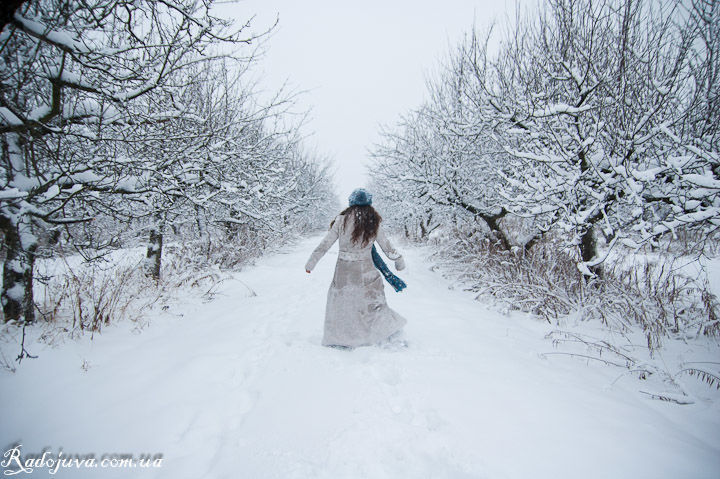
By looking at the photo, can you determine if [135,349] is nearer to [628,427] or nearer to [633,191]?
[628,427]

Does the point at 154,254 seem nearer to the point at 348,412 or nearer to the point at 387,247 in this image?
the point at 387,247

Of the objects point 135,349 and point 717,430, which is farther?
point 135,349

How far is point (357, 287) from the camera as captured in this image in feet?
10.8

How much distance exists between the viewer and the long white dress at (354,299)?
322cm

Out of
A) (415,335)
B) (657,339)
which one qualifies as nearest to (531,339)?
(657,339)

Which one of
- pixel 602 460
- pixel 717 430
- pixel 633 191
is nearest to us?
pixel 602 460

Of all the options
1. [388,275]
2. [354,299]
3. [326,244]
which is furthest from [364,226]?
[354,299]

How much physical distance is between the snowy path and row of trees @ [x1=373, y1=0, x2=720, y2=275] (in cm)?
138

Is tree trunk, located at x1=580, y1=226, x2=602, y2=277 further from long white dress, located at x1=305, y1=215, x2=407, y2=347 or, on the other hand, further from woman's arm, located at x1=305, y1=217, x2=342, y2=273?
woman's arm, located at x1=305, y1=217, x2=342, y2=273

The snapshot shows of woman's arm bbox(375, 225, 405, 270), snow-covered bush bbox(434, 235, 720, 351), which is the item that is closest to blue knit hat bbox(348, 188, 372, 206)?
woman's arm bbox(375, 225, 405, 270)

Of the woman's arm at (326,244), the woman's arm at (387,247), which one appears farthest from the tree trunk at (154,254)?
the woman's arm at (387,247)

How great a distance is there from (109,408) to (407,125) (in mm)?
7882

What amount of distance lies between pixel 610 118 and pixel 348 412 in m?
4.69

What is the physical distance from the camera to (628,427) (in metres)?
1.88
